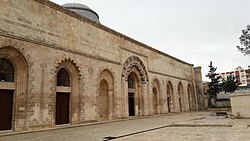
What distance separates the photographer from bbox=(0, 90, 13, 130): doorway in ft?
30.9

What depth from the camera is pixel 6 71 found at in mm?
9797

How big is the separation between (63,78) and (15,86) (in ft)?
9.72

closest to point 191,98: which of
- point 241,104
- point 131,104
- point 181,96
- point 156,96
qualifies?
point 181,96

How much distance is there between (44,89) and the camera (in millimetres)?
10672

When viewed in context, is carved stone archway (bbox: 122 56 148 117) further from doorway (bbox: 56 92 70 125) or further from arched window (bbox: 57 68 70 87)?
doorway (bbox: 56 92 70 125)

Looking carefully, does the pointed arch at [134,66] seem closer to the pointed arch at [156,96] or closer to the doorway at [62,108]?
the pointed arch at [156,96]

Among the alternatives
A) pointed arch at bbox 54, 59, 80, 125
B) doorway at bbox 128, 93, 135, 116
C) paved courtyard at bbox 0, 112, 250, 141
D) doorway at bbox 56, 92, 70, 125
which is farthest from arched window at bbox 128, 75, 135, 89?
paved courtyard at bbox 0, 112, 250, 141

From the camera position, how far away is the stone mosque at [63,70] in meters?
9.73

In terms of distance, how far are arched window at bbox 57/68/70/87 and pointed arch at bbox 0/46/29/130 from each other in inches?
88.2

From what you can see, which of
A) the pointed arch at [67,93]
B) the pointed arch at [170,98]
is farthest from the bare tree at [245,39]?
the pointed arch at [67,93]

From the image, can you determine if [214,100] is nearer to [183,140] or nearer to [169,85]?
[169,85]

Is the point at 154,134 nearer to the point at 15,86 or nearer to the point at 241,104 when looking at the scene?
the point at 15,86

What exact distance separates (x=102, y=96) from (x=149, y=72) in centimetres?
697

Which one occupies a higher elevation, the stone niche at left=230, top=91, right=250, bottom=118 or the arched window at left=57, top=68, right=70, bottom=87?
the arched window at left=57, top=68, right=70, bottom=87
